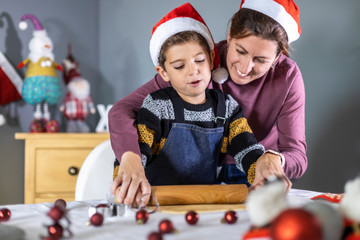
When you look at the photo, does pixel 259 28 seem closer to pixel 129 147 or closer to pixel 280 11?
pixel 280 11

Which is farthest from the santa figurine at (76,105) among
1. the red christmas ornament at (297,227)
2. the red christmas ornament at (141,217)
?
the red christmas ornament at (297,227)

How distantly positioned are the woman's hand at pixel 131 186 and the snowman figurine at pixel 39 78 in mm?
1470

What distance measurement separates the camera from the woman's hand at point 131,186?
0.84m

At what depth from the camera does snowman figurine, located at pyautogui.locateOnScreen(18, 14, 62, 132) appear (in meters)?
2.28

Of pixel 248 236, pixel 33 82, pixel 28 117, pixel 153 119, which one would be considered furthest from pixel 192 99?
pixel 28 117

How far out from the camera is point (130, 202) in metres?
0.84

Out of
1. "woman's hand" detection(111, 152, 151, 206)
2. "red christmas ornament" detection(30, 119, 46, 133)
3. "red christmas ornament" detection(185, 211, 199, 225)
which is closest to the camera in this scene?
"red christmas ornament" detection(185, 211, 199, 225)

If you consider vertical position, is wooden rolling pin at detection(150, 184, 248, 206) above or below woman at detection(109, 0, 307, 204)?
below

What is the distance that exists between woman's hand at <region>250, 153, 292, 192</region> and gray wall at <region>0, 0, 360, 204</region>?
0.58 meters

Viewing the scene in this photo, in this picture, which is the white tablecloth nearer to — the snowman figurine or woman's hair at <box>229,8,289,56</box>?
woman's hair at <box>229,8,289,56</box>

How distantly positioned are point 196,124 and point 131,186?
14.8 inches

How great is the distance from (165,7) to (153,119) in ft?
4.30

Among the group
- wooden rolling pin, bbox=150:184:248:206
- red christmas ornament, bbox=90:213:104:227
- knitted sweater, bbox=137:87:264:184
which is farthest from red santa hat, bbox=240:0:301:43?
red christmas ornament, bbox=90:213:104:227

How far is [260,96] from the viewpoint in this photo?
4.50ft
